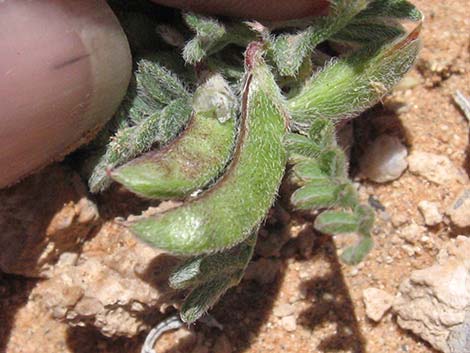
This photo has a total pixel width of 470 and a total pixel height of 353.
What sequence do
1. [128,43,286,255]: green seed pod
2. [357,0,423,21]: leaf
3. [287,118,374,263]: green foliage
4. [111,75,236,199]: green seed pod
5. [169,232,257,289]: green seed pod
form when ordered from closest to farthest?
1. [287,118,374,263]: green foliage
2. [128,43,286,255]: green seed pod
3. [111,75,236,199]: green seed pod
4. [169,232,257,289]: green seed pod
5. [357,0,423,21]: leaf

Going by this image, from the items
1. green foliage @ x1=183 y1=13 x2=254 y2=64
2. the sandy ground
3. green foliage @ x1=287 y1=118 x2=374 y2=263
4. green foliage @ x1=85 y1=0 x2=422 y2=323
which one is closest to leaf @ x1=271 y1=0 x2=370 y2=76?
green foliage @ x1=85 y1=0 x2=422 y2=323

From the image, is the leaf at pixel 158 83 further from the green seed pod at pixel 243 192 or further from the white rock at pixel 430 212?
the white rock at pixel 430 212

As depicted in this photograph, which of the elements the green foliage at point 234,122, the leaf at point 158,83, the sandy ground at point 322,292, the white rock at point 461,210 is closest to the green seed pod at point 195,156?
the green foliage at point 234,122

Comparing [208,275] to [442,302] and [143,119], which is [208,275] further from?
[442,302]

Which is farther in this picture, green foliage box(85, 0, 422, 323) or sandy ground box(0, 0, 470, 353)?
sandy ground box(0, 0, 470, 353)

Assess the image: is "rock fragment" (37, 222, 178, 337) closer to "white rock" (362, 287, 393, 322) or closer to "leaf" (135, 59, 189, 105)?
"leaf" (135, 59, 189, 105)
